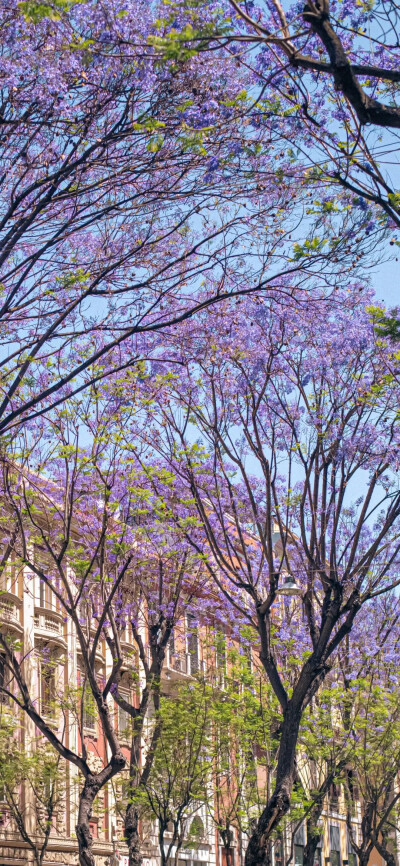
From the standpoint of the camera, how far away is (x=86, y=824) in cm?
1889

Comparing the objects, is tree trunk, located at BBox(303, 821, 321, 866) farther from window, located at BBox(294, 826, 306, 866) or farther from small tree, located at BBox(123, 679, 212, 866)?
window, located at BBox(294, 826, 306, 866)

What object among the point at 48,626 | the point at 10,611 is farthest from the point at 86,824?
the point at 48,626

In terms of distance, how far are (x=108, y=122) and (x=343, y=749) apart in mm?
18903

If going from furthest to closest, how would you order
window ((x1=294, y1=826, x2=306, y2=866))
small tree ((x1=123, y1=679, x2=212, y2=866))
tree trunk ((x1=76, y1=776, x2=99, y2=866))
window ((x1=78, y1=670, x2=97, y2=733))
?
window ((x1=294, y1=826, x2=306, y2=866)) → window ((x1=78, y1=670, x2=97, y2=733)) → small tree ((x1=123, y1=679, x2=212, y2=866)) → tree trunk ((x1=76, y1=776, x2=99, y2=866))

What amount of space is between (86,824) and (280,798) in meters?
3.86

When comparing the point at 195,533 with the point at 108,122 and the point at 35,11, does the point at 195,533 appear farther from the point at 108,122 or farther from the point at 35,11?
the point at 35,11

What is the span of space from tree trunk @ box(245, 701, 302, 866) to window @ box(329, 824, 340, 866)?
39518mm

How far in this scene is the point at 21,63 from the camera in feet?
35.8

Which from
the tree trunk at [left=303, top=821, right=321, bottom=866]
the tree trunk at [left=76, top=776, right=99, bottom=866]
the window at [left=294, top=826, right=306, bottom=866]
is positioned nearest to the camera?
the tree trunk at [left=76, top=776, right=99, bottom=866]

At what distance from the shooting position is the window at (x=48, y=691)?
106 ft

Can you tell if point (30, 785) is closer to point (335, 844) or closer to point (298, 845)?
point (298, 845)

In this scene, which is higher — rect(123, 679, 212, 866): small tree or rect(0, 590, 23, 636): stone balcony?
rect(0, 590, 23, 636): stone balcony

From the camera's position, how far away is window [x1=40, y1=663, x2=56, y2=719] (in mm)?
32219

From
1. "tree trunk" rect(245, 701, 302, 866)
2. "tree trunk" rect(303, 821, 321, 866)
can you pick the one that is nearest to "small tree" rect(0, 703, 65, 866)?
"tree trunk" rect(303, 821, 321, 866)
